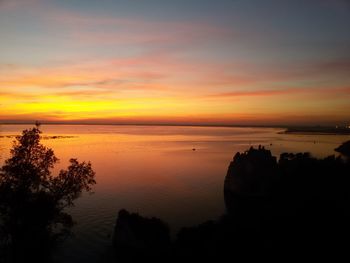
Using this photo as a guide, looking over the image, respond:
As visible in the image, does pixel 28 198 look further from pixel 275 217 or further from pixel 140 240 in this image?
pixel 275 217

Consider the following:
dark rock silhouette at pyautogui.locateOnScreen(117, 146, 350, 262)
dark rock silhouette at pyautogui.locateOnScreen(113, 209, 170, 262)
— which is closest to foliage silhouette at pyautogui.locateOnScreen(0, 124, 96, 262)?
dark rock silhouette at pyautogui.locateOnScreen(113, 209, 170, 262)

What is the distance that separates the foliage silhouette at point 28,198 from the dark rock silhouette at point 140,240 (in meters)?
9.73

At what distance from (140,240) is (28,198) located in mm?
13615

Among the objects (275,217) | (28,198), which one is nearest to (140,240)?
(28,198)

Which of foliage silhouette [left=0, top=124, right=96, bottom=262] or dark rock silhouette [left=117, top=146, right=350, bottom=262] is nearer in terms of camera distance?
foliage silhouette [left=0, top=124, right=96, bottom=262]

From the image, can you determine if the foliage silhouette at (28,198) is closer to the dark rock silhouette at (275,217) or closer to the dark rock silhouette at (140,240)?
the dark rock silhouette at (140,240)

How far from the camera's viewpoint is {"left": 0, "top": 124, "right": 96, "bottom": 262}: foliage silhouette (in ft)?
79.4

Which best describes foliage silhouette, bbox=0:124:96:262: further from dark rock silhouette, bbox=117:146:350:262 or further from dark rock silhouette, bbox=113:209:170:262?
dark rock silhouette, bbox=117:146:350:262

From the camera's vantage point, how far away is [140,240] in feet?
112

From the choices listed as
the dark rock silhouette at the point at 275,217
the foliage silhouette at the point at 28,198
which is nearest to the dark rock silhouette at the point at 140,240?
the dark rock silhouette at the point at 275,217

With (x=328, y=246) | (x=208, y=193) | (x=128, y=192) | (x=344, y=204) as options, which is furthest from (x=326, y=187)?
(x=128, y=192)

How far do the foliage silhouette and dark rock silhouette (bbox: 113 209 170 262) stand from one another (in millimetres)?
9733

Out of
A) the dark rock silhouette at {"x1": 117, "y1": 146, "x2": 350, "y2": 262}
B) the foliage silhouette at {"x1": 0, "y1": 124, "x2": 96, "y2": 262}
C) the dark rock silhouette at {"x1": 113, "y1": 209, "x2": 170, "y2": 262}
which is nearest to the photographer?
the foliage silhouette at {"x1": 0, "y1": 124, "x2": 96, "y2": 262}

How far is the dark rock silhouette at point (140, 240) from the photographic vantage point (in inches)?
1293
